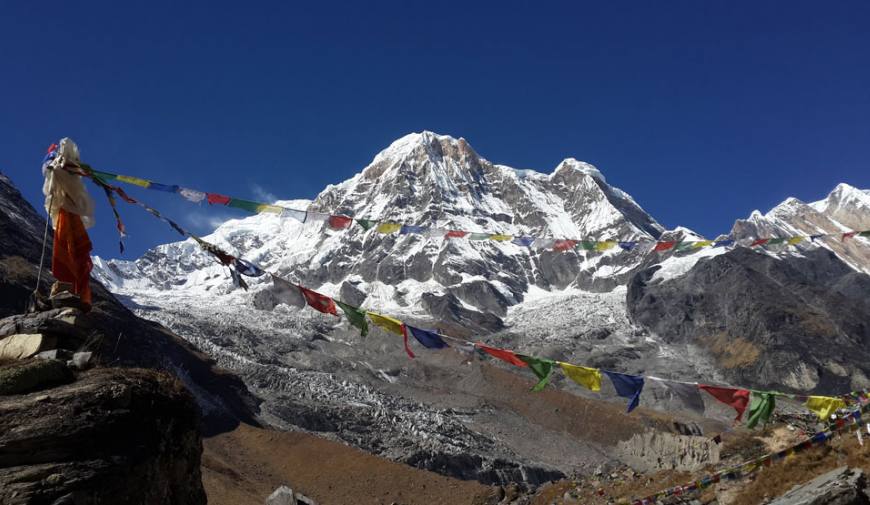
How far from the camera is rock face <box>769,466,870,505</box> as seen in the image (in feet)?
26.8

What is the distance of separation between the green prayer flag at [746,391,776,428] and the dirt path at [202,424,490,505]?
2113 centimetres

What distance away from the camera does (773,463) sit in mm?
12047

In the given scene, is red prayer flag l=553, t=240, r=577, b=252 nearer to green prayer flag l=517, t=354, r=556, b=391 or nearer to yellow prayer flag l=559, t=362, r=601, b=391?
yellow prayer flag l=559, t=362, r=601, b=391

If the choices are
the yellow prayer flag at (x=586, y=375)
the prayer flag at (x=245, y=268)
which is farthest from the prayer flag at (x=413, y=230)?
the yellow prayer flag at (x=586, y=375)

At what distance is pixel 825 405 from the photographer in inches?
478

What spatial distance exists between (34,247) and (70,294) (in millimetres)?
63045

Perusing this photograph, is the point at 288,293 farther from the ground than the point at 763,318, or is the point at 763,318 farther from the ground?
the point at 763,318

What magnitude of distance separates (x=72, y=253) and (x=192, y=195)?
3567 millimetres

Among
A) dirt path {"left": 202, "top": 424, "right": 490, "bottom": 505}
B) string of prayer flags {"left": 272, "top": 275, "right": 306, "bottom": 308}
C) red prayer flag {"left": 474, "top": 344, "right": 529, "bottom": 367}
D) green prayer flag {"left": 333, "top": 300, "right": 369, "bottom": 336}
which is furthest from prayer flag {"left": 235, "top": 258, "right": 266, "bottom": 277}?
dirt path {"left": 202, "top": 424, "right": 490, "bottom": 505}

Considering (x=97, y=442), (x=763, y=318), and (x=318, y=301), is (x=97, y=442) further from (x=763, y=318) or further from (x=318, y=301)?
(x=763, y=318)

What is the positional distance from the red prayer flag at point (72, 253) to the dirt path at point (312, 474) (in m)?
20.3

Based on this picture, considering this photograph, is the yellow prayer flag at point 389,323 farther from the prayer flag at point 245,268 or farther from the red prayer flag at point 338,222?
the red prayer flag at point 338,222

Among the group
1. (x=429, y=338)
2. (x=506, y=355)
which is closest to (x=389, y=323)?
(x=429, y=338)

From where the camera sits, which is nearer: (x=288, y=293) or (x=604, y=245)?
(x=288, y=293)
